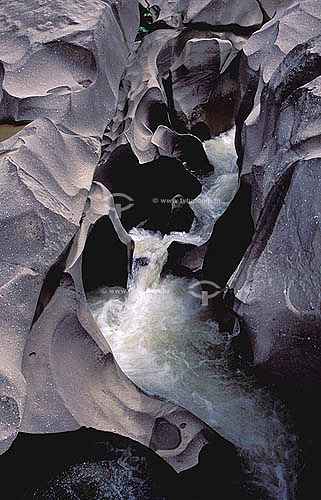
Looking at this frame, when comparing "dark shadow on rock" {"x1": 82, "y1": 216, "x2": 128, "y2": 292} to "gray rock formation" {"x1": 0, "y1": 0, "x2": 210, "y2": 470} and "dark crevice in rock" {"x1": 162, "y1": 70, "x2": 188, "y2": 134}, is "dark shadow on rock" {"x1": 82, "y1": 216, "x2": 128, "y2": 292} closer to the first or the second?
"gray rock formation" {"x1": 0, "y1": 0, "x2": 210, "y2": 470}

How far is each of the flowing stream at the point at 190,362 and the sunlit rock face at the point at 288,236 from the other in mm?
534

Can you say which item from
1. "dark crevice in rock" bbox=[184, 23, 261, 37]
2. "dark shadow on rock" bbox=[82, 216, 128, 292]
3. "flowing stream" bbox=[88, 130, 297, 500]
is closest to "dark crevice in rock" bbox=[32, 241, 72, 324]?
"dark shadow on rock" bbox=[82, 216, 128, 292]

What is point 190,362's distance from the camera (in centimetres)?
386

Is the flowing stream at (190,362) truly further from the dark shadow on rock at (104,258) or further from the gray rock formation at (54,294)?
the gray rock formation at (54,294)

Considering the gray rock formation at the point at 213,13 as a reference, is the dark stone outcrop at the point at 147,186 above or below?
below

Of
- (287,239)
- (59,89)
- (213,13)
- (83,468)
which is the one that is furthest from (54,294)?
(213,13)

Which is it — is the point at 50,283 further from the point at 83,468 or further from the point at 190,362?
the point at 190,362

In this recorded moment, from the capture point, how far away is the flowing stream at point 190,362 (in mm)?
3172

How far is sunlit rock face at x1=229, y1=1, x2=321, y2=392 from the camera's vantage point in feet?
8.42

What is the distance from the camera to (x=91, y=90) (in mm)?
4164

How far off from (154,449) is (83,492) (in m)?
0.47

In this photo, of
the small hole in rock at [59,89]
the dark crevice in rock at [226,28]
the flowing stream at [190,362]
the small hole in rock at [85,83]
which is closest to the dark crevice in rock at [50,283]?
the flowing stream at [190,362]

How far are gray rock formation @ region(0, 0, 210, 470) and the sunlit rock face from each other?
2.45ft

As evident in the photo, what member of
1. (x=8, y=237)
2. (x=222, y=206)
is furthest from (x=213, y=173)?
(x=8, y=237)
